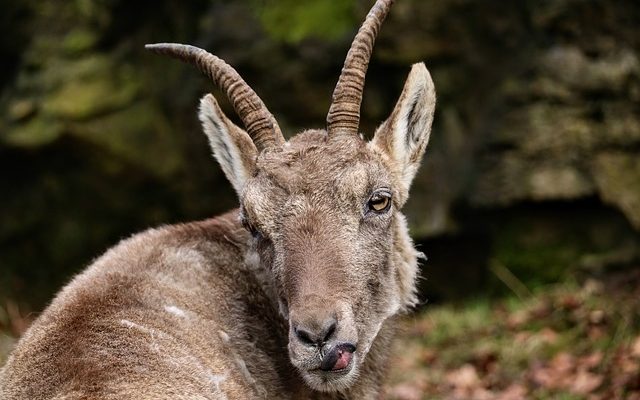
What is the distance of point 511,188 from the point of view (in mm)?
14367

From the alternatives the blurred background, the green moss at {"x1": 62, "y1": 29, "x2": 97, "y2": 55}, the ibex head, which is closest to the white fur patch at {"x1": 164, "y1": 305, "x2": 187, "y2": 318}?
the ibex head

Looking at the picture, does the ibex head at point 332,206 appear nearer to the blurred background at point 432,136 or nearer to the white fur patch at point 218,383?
the white fur patch at point 218,383

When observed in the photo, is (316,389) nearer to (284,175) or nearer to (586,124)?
(284,175)

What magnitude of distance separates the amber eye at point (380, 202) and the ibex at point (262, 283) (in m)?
0.01

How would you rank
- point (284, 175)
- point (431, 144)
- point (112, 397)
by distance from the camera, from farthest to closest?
point (431, 144) < point (284, 175) < point (112, 397)

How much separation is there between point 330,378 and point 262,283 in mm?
1259

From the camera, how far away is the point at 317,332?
6020 mm

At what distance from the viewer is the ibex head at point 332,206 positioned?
6246 mm

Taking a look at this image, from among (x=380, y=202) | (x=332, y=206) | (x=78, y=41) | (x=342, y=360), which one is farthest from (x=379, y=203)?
(x=78, y=41)

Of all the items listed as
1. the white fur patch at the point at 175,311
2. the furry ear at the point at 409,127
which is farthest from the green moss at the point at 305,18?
the white fur patch at the point at 175,311

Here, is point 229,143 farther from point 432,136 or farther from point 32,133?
point 32,133

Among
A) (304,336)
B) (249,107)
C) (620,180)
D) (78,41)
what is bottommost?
(620,180)

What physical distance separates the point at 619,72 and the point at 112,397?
999cm

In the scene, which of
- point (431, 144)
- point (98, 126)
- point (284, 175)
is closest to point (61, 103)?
point (98, 126)
